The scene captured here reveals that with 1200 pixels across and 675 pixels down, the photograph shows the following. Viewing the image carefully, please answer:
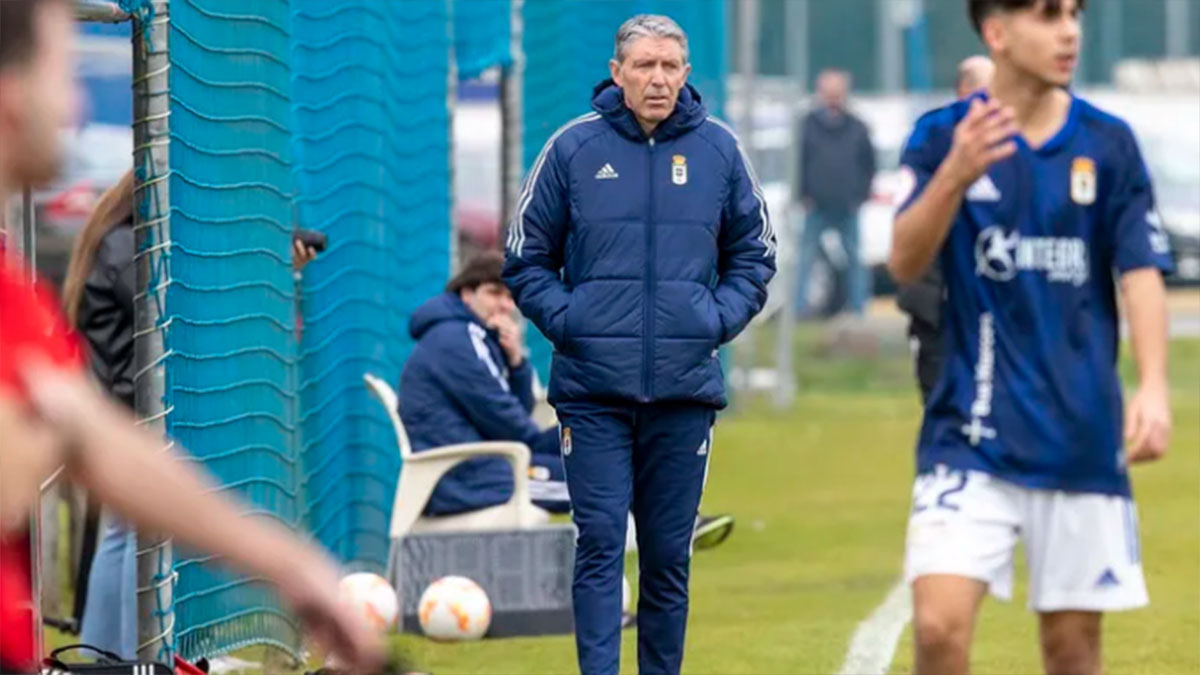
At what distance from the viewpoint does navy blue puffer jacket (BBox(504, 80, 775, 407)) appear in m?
8.09

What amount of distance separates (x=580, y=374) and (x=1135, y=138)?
2553 millimetres

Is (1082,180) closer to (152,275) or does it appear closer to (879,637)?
(152,275)

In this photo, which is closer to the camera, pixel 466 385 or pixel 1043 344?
pixel 1043 344

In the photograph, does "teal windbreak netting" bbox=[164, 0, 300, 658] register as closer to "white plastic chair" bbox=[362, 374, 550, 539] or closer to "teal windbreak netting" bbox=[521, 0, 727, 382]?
"white plastic chair" bbox=[362, 374, 550, 539]

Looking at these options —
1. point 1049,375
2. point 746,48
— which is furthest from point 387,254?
point 746,48

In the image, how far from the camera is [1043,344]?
5.88 m

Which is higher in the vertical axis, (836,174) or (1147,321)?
(1147,321)

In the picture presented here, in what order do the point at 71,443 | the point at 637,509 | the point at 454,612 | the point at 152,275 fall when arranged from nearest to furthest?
1. the point at 71,443
2. the point at 152,275
3. the point at 637,509
4. the point at 454,612

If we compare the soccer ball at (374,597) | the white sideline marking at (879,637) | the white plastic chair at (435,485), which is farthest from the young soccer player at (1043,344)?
the white plastic chair at (435,485)

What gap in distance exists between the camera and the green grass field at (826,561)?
9.87 m

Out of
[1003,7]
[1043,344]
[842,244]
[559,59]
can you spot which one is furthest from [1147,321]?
[842,244]

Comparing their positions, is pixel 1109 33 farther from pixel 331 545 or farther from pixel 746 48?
pixel 331 545

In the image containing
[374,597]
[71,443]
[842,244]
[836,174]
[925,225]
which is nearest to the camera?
[71,443]

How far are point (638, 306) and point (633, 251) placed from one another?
0.53ft
